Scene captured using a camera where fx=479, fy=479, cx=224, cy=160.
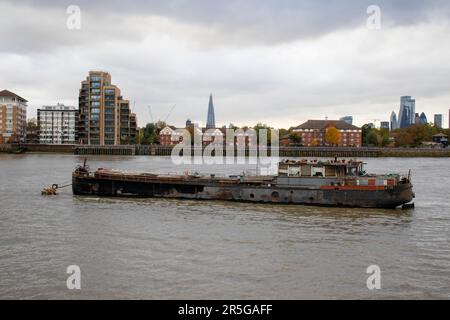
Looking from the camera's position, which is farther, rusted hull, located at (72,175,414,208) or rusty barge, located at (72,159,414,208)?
rusty barge, located at (72,159,414,208)

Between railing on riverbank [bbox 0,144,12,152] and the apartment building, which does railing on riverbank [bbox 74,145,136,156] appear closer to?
railing on riverbank [bbox 0,144,12,152]

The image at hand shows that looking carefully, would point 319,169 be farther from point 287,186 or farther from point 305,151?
point 305,151

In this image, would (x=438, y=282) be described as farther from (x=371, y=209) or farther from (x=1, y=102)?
(x=1, y=102)

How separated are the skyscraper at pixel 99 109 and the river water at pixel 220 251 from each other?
14212 cm

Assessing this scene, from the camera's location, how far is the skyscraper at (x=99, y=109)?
183 meters

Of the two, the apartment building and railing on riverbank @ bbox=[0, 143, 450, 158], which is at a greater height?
the apartment building

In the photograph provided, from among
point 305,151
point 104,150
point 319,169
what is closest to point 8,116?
point 104,150

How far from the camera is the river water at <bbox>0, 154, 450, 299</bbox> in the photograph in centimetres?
2175

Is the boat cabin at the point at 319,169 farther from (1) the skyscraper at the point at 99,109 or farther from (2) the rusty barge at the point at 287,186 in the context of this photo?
(1) the skyscraper at the point at 99,109

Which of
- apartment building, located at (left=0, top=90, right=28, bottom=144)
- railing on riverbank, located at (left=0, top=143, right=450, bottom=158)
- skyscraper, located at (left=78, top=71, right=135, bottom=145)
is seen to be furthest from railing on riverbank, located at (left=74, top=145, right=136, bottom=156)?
apartment building, located at (left=0, top=90, right=28, bottom=144)

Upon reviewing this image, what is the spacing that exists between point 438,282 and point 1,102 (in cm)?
19982

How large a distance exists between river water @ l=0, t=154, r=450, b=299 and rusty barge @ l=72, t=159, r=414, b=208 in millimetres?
1766

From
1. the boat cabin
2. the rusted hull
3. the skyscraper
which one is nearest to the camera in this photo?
the rusted hull

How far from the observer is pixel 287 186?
4738 centimetres
